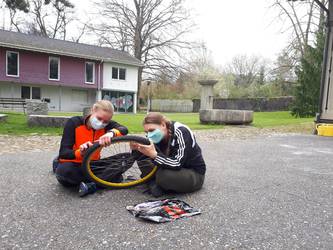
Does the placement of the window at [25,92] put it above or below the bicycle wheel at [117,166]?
above

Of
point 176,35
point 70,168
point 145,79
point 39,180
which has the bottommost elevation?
point 39,180

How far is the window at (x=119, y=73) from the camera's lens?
30.6 metres

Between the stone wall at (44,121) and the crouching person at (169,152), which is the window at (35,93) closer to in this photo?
the stone wall at (44,121)

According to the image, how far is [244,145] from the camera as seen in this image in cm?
774

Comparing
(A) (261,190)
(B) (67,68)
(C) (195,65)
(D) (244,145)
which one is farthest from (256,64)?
(A) (261,190)

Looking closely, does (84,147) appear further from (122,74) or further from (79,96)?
(122,74)

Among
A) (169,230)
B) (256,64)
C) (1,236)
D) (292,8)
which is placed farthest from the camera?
(256,64)

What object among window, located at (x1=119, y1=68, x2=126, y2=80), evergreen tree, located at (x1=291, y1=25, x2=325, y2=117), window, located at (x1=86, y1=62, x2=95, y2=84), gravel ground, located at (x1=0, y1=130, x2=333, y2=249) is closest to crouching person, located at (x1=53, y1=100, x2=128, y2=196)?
gravel ground, located at (x1=0, y1=130, x2=333, y2=249)

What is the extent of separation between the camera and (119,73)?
30844 millimetres

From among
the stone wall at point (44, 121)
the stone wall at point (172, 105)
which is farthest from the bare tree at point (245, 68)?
the stone wall at point (44, 121)

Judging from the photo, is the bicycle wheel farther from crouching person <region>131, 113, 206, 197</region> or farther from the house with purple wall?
the house with purple wall

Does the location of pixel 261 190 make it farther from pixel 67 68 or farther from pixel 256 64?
pixel 256 64

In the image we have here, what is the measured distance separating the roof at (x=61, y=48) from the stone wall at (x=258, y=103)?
10.3 meters

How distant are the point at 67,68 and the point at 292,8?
19.7m
